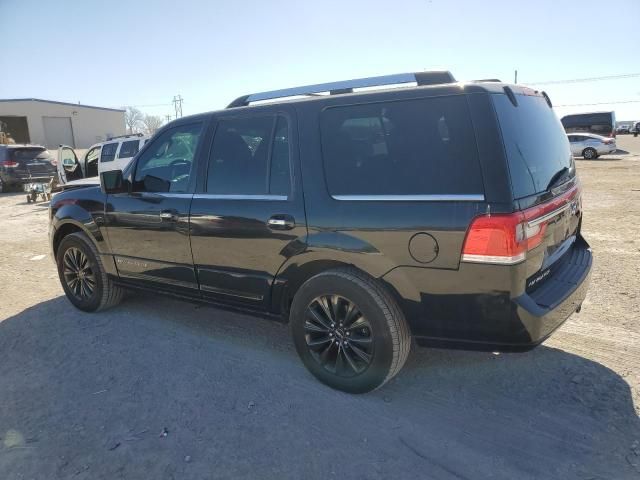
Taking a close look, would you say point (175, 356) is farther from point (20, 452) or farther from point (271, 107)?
point (271, 107)

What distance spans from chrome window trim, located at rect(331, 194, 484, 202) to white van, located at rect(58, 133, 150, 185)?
10.6m

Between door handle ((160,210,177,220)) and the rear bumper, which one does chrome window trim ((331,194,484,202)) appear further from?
door handle ((160,210,177,220))

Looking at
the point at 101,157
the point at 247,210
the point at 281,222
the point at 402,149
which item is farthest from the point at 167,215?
the point at 101,157

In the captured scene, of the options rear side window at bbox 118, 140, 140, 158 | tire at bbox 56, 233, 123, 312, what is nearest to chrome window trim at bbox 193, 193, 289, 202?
tire at bbox 56, 233, 123, 312

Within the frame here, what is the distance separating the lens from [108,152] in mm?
13703

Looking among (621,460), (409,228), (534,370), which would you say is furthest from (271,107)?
(621,460)

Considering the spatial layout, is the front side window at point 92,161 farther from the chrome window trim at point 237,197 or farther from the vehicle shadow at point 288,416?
the chrome window trim at point 237,197

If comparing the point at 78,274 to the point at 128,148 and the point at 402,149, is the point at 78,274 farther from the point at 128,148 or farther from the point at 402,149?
the point at 128,148

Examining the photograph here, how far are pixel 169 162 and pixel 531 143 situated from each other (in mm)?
2872

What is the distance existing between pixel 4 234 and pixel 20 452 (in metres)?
8.55

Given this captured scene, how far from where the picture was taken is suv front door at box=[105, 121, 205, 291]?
3711 mm

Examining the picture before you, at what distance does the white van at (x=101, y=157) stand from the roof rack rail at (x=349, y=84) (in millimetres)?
9472

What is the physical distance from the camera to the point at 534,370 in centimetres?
321

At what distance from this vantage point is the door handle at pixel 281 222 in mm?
3049
